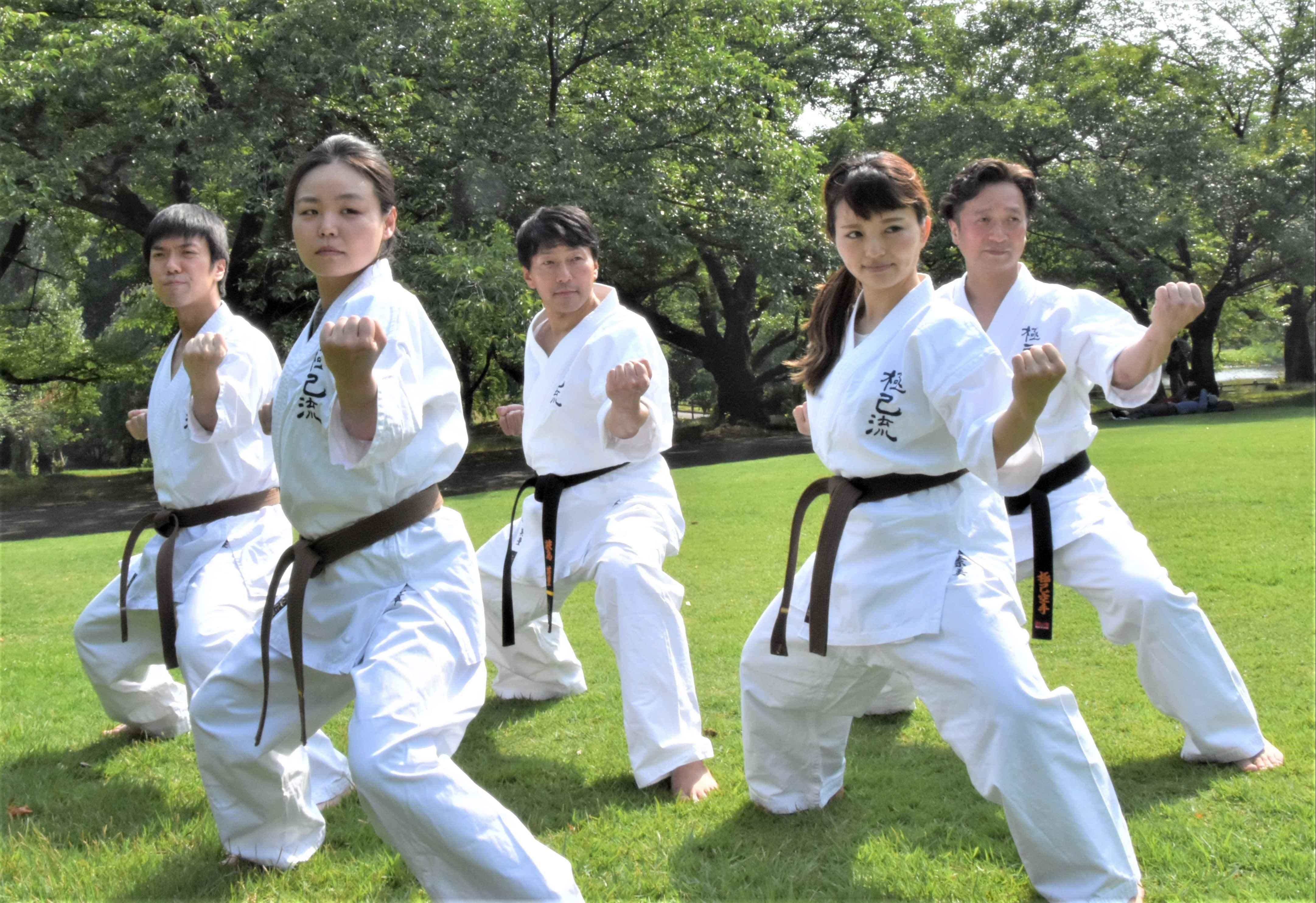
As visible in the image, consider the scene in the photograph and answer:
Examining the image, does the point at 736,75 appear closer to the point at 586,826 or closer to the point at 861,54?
the point at 861,54

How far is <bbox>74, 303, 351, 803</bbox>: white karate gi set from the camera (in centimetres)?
383

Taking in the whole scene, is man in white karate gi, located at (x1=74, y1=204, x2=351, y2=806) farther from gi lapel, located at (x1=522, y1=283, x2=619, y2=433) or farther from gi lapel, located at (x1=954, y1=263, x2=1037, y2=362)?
gi lapel, located at (x1=954, y1=263, x2=1037, y2=362)

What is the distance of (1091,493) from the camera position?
4.04m

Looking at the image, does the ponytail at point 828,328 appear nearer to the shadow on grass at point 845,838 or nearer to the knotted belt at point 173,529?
the shadow on grass at point 845,838

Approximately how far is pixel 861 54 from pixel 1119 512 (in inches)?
912

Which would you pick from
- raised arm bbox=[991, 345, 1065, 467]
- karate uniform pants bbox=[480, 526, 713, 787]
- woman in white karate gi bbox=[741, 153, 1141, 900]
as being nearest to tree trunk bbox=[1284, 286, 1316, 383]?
karate uniform pants bbox=[480, 526, 713, 787]

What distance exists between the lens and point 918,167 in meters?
23.1

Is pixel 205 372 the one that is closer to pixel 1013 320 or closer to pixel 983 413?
pixel 983 413

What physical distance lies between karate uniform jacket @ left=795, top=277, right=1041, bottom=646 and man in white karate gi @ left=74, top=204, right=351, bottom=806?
2019 millimetres

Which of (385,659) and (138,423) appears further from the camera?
(138,423)

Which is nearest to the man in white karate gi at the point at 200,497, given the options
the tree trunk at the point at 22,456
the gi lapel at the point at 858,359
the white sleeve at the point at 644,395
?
the white sleeve at the point at 644,395

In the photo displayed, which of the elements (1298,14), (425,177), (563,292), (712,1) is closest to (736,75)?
(712,1)

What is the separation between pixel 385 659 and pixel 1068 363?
263 centimetres

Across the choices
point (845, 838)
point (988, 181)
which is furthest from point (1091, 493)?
point (845, 838)
